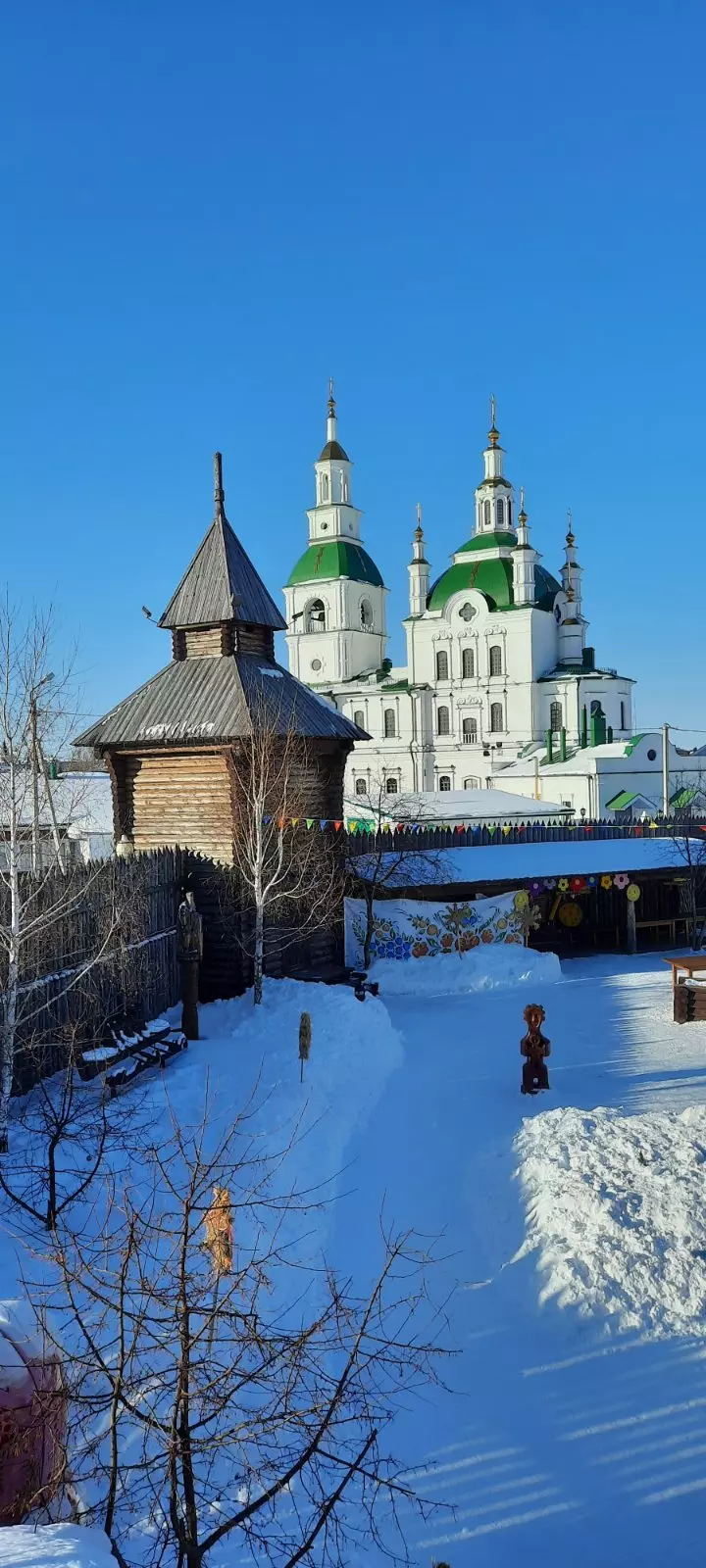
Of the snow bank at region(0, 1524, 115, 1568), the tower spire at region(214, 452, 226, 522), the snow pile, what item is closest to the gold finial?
the tower spire at region(214, 452, 226, 522)

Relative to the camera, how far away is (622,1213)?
8273mm

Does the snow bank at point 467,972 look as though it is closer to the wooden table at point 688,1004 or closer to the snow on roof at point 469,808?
the wooden table at point 688,1004

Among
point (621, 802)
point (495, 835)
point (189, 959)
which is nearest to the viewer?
point (189, 959)

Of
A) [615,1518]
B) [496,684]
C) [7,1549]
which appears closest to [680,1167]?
[615,1518]

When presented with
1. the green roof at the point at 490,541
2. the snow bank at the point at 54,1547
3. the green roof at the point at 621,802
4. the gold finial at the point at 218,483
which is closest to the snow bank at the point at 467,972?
the gold finial at the point at 218,483

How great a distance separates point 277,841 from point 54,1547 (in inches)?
483

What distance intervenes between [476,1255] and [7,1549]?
539 cm

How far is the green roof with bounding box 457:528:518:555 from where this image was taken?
57688 millimetres

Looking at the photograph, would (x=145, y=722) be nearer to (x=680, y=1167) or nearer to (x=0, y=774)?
(x=0, y=774)

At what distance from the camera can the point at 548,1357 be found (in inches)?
268

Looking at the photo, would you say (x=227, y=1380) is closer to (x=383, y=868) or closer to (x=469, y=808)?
(x=383, y=868)

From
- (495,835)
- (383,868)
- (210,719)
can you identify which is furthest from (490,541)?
(210,719)

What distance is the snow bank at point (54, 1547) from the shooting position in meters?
3.14

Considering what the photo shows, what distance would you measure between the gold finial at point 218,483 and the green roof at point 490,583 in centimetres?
3976
